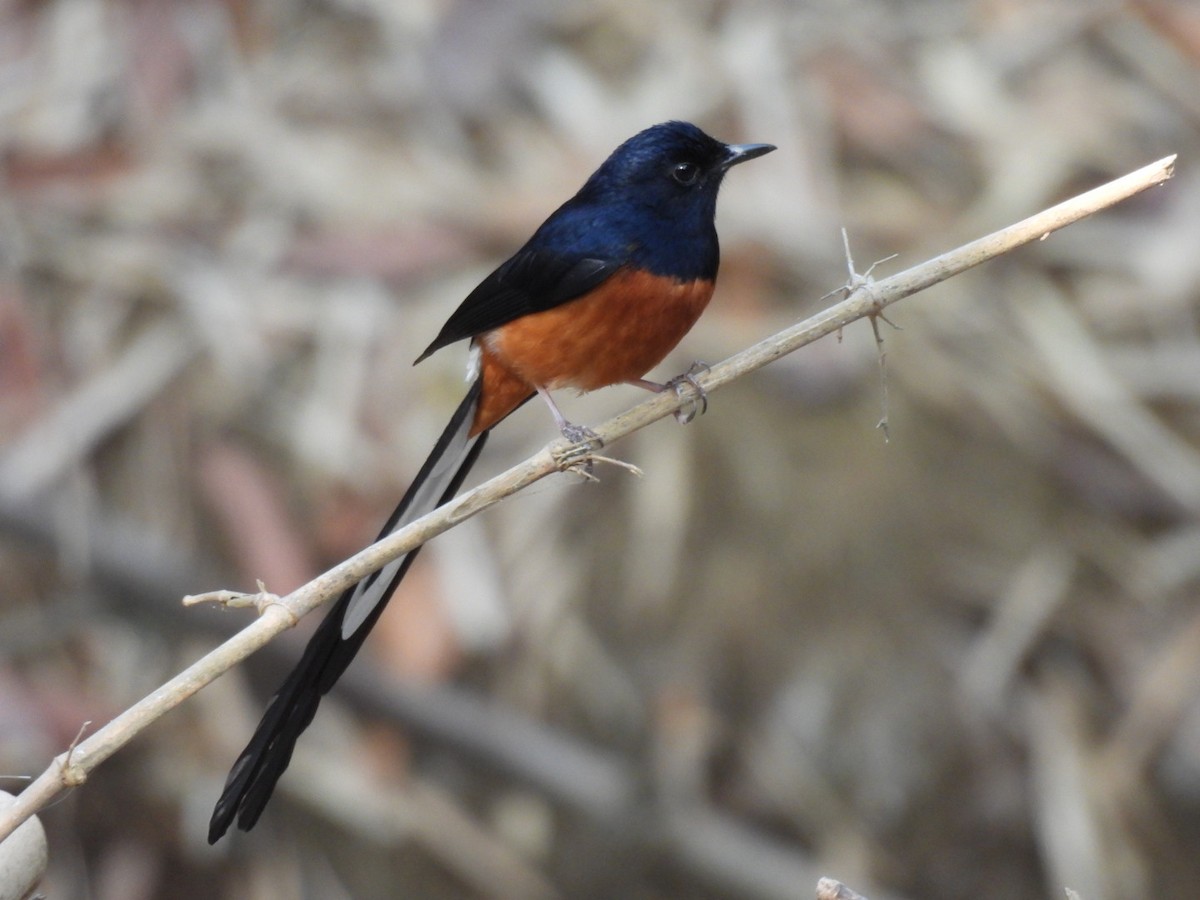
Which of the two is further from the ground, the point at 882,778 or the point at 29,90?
the point at 29,90

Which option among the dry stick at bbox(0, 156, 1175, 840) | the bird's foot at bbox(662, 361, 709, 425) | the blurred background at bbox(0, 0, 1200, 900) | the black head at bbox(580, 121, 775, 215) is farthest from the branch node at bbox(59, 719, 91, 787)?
the blurred background at bbox(0, 0, 1200, 900)

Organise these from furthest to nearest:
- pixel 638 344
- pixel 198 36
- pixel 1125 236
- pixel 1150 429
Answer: pixel 198 36
pixel 1125 236
pixel 1150 429
pixel 638 344

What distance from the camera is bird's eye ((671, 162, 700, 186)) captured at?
279 cm

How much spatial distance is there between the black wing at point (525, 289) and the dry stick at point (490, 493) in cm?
50

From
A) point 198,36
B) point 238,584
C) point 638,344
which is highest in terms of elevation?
point 198,36

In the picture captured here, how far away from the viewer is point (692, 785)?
13.8 ft

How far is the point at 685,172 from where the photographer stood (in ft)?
9.25

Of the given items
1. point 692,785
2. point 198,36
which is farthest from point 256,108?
point 692,785

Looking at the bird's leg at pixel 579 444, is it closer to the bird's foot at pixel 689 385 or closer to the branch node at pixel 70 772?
the bird's foot at pixel 689 385

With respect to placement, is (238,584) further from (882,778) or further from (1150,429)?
(1150,429)

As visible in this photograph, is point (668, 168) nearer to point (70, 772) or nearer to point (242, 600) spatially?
point (242, 600)

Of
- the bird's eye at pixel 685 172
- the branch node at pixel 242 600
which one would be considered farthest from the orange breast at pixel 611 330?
the branch node at pixel 242 600

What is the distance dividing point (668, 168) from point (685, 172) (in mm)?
32

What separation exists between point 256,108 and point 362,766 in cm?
244
